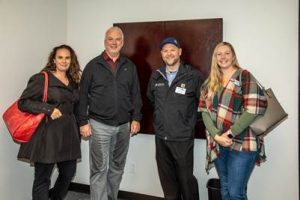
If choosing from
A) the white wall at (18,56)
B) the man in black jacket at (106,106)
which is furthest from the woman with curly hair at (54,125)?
the white wall at (18,56)

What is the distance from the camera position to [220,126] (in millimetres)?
2363

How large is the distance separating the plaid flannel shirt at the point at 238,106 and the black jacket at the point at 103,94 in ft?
2.66

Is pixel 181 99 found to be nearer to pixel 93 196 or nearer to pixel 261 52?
pixel 261 52

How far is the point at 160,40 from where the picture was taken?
3125 millimetres

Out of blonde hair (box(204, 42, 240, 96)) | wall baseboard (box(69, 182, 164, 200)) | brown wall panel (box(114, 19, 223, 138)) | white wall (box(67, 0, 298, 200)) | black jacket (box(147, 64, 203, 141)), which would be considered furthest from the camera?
wall baseboard (box(69, 182, 164, 200))

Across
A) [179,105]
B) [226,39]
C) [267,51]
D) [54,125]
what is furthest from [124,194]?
[267,51]

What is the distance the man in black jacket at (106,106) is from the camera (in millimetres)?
2773

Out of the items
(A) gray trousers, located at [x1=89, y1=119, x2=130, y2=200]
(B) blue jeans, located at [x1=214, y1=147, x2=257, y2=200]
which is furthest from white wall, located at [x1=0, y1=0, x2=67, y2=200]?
(B) blue jeans, located at [x1=214, y1=147, x2=257, y2=200]

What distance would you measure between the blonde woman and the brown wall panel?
0.56m

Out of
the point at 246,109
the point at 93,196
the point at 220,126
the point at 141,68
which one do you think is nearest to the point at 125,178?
the point at 93,196

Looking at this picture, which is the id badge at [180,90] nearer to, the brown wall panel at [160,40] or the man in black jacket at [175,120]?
the man in black jacket at [175,120]

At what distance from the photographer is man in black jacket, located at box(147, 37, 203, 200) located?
8.57 ft

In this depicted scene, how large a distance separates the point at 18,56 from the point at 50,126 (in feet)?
2.74

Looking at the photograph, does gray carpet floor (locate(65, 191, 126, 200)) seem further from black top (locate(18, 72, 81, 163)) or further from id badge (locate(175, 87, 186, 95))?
id badge (locate(175, 87, 186, 95))
